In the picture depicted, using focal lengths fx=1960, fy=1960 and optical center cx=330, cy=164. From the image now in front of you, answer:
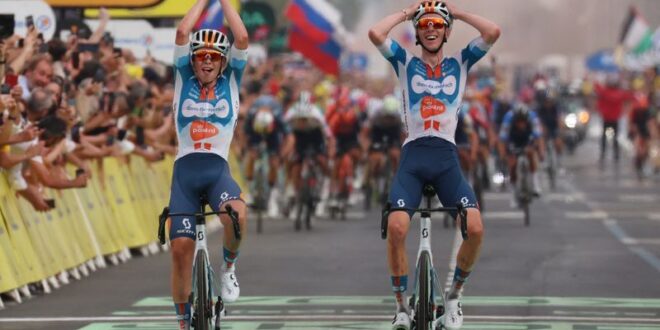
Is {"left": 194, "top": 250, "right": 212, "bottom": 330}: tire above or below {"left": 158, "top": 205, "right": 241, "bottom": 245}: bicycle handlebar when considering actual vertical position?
below

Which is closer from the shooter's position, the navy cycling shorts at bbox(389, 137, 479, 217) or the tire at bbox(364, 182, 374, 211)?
the navy cycling shorts at bbox(389, 137, 479, 217)

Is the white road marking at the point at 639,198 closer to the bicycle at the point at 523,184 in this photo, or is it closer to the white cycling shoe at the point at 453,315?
the bicycle at the point at 523,184

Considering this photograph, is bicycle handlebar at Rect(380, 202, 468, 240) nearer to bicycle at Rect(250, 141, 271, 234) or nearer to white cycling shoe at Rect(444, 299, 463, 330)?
white cycling shoe at Rect(444, 299, 463, 330)

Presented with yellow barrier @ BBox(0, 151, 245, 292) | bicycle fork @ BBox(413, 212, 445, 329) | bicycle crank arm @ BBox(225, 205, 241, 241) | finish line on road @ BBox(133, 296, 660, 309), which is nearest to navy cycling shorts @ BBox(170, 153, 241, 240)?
bicycle crank arm @ BBox(225, 205, 241, 241)

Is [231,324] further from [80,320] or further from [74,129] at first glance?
[74,129]

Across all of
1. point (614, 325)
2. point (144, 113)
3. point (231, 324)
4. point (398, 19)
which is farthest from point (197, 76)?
point (144, 113)

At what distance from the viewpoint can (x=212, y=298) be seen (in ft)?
40.2

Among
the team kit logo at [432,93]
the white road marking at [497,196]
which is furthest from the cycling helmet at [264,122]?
the team kit logo at [432,93]

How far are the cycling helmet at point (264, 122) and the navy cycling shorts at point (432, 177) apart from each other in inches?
567

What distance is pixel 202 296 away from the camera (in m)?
12.1

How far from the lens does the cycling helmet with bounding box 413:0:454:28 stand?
1299 cm

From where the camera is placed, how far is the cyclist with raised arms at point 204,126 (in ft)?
41.1

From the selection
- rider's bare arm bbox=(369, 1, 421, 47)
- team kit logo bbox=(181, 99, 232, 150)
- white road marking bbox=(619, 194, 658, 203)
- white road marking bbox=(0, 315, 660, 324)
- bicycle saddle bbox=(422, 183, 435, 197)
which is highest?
rider's bare arm bbox=(369, 1, 421, 47)

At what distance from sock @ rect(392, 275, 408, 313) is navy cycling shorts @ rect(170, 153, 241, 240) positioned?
1.17m
